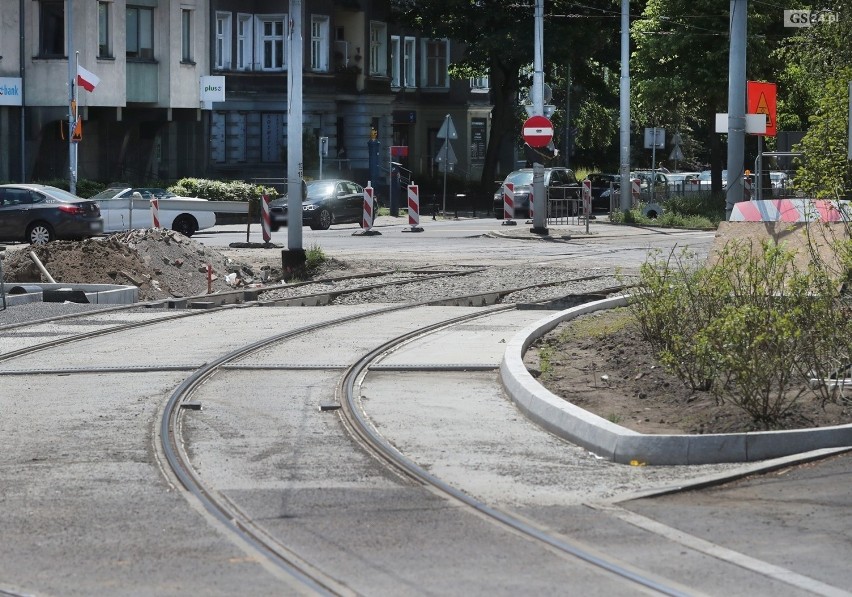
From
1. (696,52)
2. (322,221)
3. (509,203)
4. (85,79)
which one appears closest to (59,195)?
(85,79)

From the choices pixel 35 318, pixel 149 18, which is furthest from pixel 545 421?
pixel 149 18

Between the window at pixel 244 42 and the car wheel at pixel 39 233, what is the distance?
25187 mm

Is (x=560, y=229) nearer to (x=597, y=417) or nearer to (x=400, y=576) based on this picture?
(x=597, y=417)

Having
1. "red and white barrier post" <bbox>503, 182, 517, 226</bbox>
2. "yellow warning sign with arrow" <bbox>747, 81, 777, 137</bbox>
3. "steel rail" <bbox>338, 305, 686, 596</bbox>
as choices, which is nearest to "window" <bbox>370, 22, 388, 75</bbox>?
"red and white barrier post" <bbox>503, 182, 517, 226</bbox>

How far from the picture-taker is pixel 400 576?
6.36 metres

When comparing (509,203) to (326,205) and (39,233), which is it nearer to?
(326,205)

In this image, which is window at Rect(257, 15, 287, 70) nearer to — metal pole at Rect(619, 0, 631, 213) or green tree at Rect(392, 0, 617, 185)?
green tree at Rect(392, 0, 617, 185)

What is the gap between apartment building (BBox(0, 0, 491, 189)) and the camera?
145 feet

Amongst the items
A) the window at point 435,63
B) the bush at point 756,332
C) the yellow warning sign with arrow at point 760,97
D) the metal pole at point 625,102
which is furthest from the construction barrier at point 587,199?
the window at point 435,63

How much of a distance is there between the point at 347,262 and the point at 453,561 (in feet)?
63.8

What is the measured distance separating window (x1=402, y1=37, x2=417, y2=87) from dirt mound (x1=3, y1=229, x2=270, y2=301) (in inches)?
1811

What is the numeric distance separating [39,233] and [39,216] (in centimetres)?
38

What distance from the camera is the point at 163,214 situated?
35.7m

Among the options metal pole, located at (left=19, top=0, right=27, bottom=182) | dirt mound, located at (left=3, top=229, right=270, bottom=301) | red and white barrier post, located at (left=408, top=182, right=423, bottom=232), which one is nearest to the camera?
dirt mound, located at (left=3, top=229, right=270, bottom=301)
